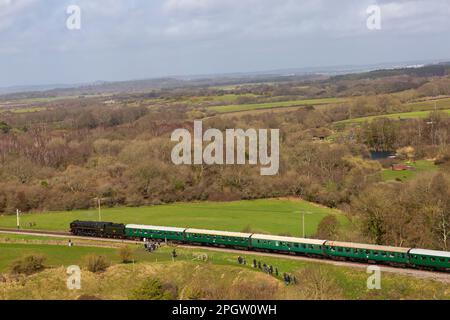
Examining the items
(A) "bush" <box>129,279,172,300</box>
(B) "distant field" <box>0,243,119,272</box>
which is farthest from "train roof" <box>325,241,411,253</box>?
(B) "distant field" <box>0,243,119,272</box>

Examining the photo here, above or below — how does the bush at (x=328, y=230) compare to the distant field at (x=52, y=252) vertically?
above

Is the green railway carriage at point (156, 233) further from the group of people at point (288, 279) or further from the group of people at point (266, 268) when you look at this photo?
the group of people at point (288, 279)

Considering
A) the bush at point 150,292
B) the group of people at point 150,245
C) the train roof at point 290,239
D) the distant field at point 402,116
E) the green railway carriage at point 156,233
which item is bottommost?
the group of people at point 150,245

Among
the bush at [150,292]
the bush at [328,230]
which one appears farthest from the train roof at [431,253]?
the bush at [150,292]

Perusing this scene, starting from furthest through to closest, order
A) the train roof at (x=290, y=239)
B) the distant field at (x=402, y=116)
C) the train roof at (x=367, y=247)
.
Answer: the distant field at (x=402, y=116)
the train roof at (x=290, y=239)
the train roof at (x=367, y=247)
